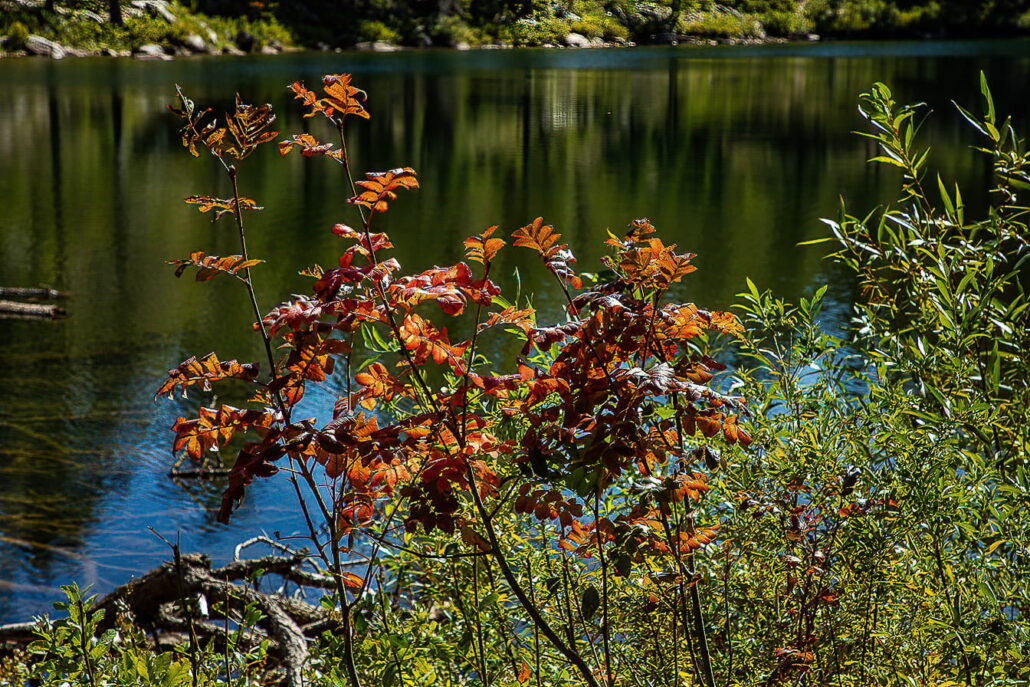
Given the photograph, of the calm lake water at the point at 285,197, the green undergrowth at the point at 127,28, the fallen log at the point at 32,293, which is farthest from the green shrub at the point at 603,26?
the green undergrowth at the point at 127,28

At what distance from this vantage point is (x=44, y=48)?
141 feet

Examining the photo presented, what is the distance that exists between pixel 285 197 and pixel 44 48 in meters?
31.2

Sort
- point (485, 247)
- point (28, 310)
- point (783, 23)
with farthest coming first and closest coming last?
point (783, 23), point (28, 310), point (485, 247)

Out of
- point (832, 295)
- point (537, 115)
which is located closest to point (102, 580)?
point (832, 295)

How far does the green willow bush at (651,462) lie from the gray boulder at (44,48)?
46148mm

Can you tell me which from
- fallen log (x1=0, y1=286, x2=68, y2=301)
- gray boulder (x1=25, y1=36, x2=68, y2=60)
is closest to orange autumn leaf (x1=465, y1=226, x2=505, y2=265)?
fallen log (x1=0, y1=286, x2=68, y2=301)

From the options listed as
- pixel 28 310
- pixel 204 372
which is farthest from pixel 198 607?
pixel 28 310

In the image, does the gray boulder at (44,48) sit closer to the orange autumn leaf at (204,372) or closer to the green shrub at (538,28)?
the green shrub at (538,28)

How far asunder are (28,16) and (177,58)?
21.1ft

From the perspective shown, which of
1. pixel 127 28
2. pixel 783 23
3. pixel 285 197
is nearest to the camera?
pixel 285 197

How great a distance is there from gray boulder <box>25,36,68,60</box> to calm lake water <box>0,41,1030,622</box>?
2.01 meters

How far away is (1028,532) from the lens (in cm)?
223

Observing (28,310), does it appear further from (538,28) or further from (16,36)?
(16,36)

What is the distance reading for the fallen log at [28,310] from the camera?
410 inches
